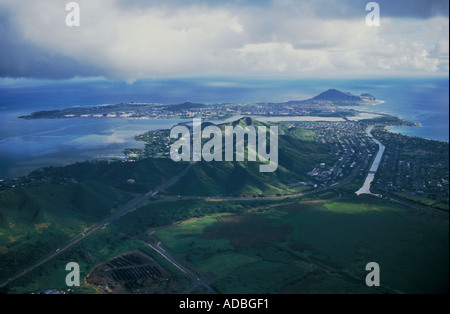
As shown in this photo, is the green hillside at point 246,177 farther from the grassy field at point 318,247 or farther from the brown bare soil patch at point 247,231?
the brown bare soil patch at point 247,231

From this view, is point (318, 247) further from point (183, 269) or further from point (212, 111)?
point (212, 111)

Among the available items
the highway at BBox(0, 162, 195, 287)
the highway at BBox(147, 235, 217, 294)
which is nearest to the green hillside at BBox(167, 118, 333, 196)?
the highway at BBox(0, 162, 195, 287)

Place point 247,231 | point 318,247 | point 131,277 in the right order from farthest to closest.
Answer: point 247,231, point 318,247, point 131,277

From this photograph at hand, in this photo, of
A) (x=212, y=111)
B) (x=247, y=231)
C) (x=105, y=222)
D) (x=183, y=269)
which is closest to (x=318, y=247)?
(x=247, y=231)

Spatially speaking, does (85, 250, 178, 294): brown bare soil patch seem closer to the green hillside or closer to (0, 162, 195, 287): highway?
(0, 162, 195, 287): highway

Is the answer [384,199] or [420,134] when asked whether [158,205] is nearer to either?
[384,199]

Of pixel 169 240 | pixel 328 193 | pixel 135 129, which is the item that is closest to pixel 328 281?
pixel 169 240

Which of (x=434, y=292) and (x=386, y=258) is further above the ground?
(x=434, y=292)
